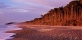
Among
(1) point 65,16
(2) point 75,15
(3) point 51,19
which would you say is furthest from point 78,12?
(3) point 51,19

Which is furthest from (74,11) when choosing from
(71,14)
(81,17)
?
(81,17)

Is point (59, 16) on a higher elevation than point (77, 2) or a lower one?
lower

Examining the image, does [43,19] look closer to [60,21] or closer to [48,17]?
[48,17]

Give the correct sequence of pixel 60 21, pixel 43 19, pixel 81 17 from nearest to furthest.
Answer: pixel 81 17 < pixel 60 21 < pixel 43 19

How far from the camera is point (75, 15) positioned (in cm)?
13975

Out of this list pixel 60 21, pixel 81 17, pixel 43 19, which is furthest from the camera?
pixel 43 19

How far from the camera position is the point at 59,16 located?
153 m

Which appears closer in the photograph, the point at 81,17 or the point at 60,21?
the point at 81,17

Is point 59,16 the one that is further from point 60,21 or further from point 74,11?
point 74,11

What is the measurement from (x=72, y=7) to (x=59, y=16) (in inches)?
548

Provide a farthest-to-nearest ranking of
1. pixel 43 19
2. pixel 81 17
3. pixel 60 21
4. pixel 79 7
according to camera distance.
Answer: pixel 43 19, pixel 60 21, pixel 79 7, pixel 81 17

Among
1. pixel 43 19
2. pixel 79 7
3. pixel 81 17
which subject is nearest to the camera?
pixel 81 17

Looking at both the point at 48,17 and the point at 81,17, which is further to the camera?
the point at 48,17

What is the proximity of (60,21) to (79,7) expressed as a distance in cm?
1966
